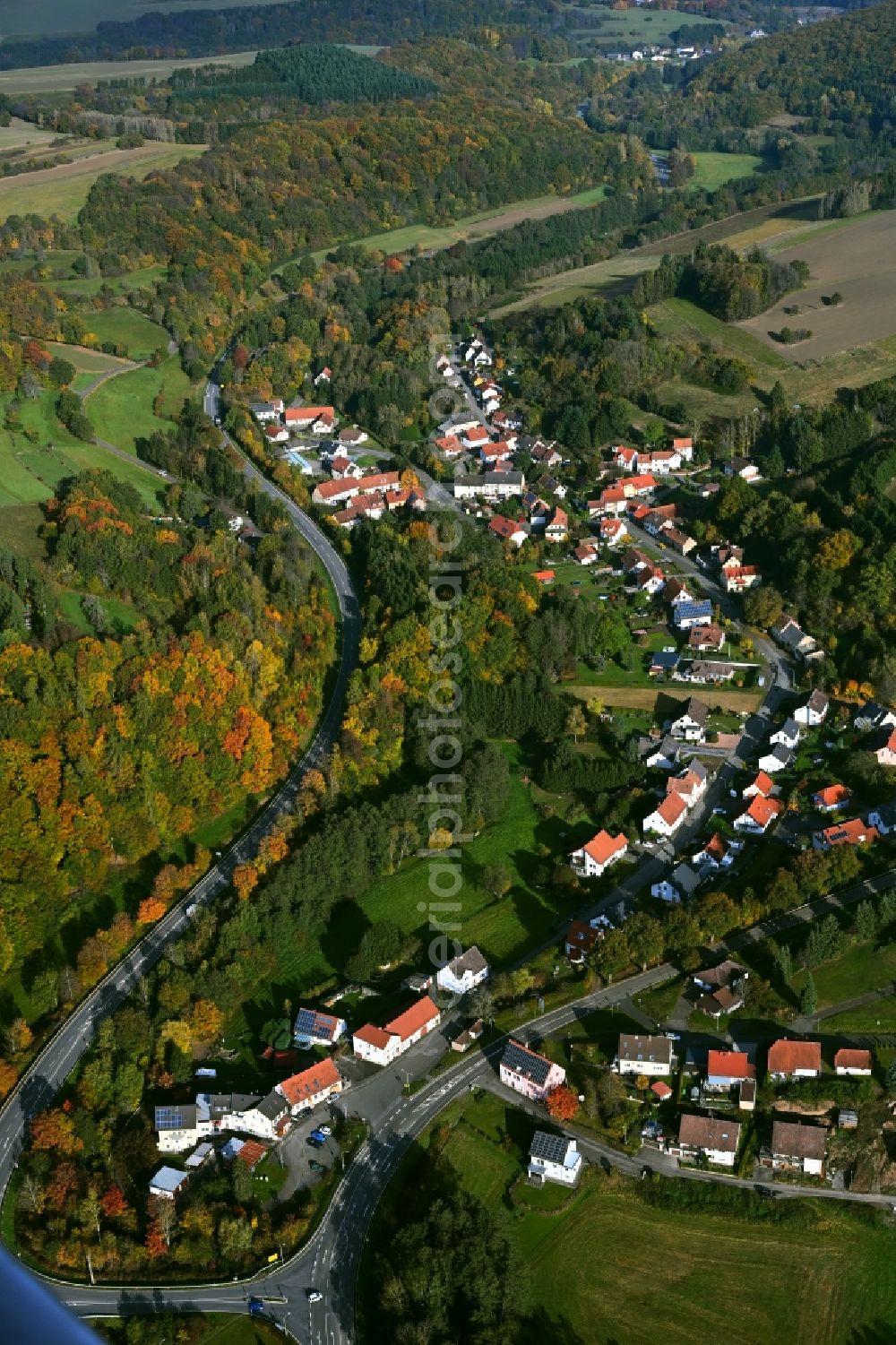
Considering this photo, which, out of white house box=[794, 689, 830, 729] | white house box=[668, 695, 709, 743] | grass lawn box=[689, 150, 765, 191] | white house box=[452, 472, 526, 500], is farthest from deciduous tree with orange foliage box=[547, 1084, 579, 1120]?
grass lawn box=[689, 150, 765, 191]

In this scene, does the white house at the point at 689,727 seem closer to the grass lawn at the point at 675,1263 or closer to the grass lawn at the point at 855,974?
the grass lawn at the point at 855,974

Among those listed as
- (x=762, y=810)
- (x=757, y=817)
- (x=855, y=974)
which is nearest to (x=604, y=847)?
(x=757, y=817)

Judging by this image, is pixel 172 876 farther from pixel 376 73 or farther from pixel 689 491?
pixel 376 73

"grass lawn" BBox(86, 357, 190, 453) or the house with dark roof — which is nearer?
the house with dark roof

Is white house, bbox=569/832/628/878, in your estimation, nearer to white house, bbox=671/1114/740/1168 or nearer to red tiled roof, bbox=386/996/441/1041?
red tiled roof, bbox=386/996/441/1041

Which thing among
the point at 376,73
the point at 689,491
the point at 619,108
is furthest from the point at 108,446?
the point at 619,108

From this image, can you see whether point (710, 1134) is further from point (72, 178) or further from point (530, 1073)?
point (72, 178)

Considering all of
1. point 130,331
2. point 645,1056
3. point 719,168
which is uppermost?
point 719,168
